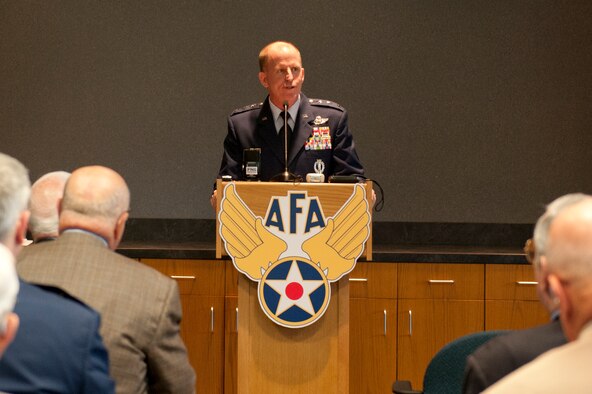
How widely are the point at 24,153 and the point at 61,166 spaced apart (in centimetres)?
26

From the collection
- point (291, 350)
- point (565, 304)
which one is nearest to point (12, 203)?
point (565, 304)

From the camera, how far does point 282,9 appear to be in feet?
20.0

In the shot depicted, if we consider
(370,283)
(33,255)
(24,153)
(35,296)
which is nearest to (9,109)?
(24,153)

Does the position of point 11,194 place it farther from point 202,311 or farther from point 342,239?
point 202,311

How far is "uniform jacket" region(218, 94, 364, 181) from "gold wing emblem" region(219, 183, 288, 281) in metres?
0.62

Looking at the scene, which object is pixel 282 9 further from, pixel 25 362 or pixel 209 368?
pixel 25 362

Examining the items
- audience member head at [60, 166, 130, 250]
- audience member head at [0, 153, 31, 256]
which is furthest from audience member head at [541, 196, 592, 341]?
audience member head at [60, 166, 130, 250]

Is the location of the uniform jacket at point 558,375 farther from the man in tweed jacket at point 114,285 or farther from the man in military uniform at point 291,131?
the man in military uniform at point 291,131

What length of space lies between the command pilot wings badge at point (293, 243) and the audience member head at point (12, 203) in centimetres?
172

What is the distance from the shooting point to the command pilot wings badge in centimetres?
387

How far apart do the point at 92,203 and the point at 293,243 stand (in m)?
1.28

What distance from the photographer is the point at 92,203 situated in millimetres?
2744

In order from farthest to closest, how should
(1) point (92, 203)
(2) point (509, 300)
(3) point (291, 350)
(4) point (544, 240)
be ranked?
(2) point (509, 300), (3) point (291, 350), (1) point (92, 203), (4) point (544, 240)

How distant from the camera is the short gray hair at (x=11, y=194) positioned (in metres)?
2.14
